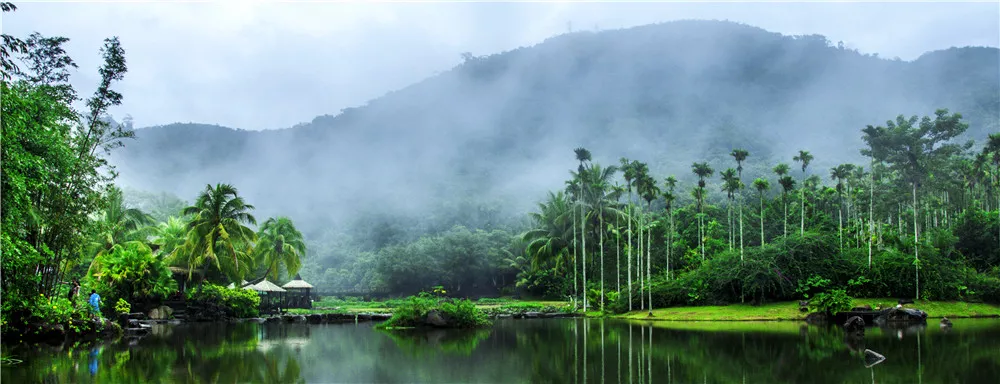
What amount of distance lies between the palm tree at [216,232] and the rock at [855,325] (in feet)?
90.1

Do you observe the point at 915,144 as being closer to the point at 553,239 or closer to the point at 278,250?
the point at 553,239

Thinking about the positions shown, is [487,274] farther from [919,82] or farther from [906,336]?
[919,82]

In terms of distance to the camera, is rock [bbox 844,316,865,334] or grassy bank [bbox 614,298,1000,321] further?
grassy bank [bbox 614,298,1000,321]

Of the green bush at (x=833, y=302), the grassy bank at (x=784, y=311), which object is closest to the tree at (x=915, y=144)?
the grassy bank at (x=784, y=311)

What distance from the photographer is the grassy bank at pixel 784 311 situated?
26.6 meters

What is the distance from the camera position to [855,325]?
20719 millimetres

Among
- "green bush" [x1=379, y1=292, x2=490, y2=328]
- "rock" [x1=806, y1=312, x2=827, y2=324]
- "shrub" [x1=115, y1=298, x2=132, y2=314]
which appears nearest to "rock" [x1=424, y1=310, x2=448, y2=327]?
"green bush" [x1=379, y1=292, x2=490, y2=328]

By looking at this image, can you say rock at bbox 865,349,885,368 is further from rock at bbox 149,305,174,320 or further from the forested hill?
the forested hill

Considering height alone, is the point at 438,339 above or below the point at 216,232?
below

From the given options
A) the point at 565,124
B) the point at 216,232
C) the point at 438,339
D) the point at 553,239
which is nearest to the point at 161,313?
the point at 216,232

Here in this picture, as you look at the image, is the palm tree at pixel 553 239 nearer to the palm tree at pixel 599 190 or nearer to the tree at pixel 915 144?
the palm tree at pixel 599 190

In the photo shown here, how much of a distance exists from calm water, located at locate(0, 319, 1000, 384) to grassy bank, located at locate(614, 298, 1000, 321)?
5.54 m

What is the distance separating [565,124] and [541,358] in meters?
153

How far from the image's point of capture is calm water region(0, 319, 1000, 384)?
11.4 metres
